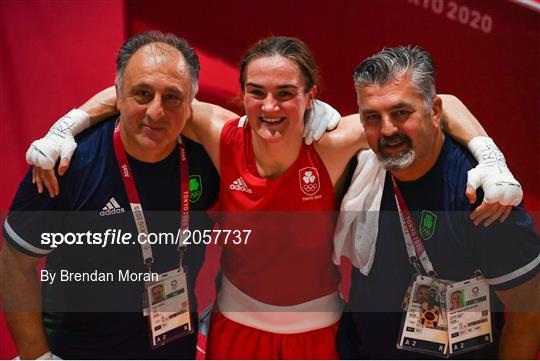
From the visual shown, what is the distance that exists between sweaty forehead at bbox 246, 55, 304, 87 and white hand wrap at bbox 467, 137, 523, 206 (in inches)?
21.6

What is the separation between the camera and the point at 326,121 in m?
2.10

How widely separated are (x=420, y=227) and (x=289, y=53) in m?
0.64

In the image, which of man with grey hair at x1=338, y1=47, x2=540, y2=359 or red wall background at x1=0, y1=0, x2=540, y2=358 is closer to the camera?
man with grey hair at x1=338, y1=47, x2=540, y2=359

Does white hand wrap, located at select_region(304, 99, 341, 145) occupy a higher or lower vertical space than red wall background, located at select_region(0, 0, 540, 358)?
lower

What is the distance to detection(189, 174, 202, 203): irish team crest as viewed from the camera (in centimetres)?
218

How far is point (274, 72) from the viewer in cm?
198

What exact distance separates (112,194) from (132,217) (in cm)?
9

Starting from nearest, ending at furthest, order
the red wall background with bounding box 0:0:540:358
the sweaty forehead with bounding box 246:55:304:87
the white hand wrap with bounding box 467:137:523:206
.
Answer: the white hand wrap with bounding box 467:137:523:206
the sweaty forehead with bounding box 246:55:304:87
the red wall background with bounding box 0:0:540:358

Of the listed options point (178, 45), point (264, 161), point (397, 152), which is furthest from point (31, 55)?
point (397, 152)

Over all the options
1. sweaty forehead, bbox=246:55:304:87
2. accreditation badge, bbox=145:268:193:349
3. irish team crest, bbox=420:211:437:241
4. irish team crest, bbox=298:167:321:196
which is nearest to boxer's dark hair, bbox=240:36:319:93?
sweaty forehead, bbox=246:55:304:87

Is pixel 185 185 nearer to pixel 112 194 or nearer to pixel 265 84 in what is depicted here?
pixel 112 194

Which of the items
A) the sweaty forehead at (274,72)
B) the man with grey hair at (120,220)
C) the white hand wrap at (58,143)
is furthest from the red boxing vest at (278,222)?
the white hand wrap at (58,143)

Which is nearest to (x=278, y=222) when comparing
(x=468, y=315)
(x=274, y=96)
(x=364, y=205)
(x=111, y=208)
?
(x=364, y=205)

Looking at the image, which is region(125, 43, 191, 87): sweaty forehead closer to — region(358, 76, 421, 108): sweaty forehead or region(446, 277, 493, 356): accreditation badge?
region(358, 76, 421, 108): sweaty forehead
